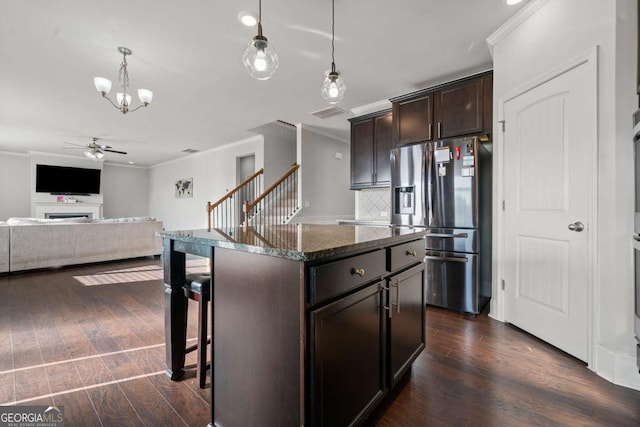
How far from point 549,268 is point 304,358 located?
2.19 m

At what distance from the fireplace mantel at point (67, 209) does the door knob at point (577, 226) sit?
11.4 metres

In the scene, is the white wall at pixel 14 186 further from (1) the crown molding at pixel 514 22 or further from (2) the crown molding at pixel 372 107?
(1) the crown molding at pixel 514 22

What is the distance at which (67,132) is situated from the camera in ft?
20.0

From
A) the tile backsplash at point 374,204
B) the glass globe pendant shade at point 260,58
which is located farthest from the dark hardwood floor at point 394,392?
the glass globe pendant shade at point 260,58

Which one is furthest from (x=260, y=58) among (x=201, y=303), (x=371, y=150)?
(x=371, y=150)

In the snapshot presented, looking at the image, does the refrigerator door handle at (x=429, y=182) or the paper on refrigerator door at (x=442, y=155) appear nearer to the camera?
the paper on refrigerator door at (x=442, y=155)

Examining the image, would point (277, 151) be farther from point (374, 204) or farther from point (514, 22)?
point (514, 22)

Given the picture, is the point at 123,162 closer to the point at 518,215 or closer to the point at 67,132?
the point at 67,132

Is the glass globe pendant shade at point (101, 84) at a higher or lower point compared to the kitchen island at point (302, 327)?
higher

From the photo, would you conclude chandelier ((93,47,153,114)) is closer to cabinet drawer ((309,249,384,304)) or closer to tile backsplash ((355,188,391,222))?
tile backsplash ((355,188,391,222))

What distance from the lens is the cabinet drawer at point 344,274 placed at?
97cm

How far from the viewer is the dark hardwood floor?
4.68ft

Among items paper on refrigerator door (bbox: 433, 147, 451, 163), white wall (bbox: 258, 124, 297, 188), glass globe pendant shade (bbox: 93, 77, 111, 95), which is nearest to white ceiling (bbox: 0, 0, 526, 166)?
glass globe pendant shade (bbox: 93, 77, 111, 95)

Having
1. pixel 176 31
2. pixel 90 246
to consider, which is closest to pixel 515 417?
pixel 176 31
